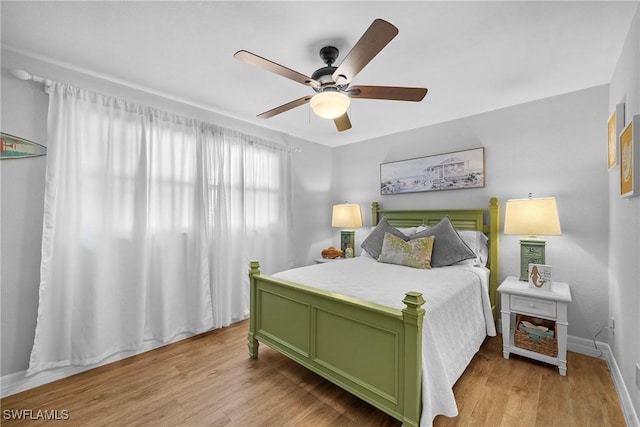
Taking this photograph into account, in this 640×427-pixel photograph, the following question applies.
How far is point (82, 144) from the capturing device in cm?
228

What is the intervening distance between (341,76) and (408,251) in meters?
1.91

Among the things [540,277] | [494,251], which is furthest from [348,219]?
[540,277]

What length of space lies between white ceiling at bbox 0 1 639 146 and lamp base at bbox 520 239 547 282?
4.81 feet

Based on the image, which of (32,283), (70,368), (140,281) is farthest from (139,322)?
(32,283)

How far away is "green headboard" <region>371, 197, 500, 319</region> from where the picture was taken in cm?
299

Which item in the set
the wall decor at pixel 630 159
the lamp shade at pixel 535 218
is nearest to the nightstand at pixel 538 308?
the lamp shade at pixel 535 218

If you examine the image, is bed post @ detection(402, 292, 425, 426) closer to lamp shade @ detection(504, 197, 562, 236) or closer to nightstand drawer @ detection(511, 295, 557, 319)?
nightstand drawer @ detection(511, 295, 557, 319)

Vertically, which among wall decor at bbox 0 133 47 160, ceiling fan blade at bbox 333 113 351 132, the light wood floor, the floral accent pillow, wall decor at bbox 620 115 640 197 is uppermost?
ceiling fan blade at bbox 333 113 351 132

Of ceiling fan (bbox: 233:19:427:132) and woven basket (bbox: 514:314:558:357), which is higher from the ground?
ceiling fan (bbox: 233:19:427:132)

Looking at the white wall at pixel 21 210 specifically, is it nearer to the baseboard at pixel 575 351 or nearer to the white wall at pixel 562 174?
the baseboard at pixel 575 351

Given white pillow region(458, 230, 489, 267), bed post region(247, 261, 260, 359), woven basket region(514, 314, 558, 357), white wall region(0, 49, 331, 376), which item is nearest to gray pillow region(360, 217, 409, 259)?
white pillow region(458, 230, 489, 267)

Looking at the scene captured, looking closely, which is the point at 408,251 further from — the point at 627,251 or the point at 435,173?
the point at 627,251

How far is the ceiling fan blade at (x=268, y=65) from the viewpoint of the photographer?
1.53 m

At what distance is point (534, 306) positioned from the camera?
2.33 metres
